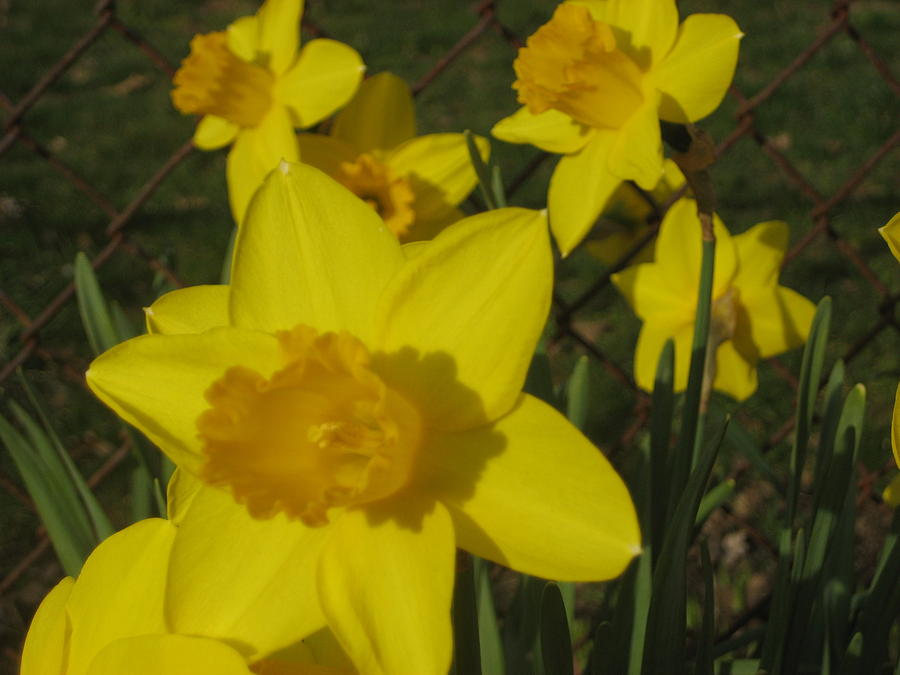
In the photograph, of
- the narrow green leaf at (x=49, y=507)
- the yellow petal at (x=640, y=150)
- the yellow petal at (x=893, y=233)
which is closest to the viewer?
the yellow petal at (x=893, y=233)

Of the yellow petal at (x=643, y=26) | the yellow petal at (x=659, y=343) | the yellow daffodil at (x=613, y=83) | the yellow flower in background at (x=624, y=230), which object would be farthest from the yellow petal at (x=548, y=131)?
the yellow flower in background at (x=624, y=230)

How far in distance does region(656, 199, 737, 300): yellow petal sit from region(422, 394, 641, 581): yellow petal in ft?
2.33

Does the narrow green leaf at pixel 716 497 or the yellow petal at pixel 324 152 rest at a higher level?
the yellow petal at pixel 324 152

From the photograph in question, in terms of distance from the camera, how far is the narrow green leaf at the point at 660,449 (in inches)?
44.5

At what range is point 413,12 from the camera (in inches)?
196

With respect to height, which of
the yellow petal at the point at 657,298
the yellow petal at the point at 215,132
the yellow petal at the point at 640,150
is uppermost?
Answer: the yellow petal at the point at 640,150

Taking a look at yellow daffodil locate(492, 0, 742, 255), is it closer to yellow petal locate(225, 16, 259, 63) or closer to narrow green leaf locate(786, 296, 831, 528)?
narrow green leaf locate(786, 296, 831, 528)

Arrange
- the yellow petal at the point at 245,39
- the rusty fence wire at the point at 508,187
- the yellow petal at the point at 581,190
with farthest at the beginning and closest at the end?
1. the rusty fence wire at the point at 508,187
2. the yellow petal at the point at 245,39
3. the yellow petal at the point at 581,190

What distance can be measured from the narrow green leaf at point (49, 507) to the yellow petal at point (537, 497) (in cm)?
81

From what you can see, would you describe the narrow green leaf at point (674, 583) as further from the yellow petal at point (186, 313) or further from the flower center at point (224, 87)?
the flower center at point (224, 87)

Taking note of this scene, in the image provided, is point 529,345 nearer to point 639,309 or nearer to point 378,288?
point 378,288

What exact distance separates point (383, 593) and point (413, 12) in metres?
4.66

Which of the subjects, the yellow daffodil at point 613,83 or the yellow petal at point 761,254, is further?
the yellow petal at point 761,254

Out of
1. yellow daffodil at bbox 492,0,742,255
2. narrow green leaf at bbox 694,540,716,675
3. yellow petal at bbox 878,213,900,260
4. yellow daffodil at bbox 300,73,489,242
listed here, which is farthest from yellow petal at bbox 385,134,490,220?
yellow petal at bbox 878,213,900,260
